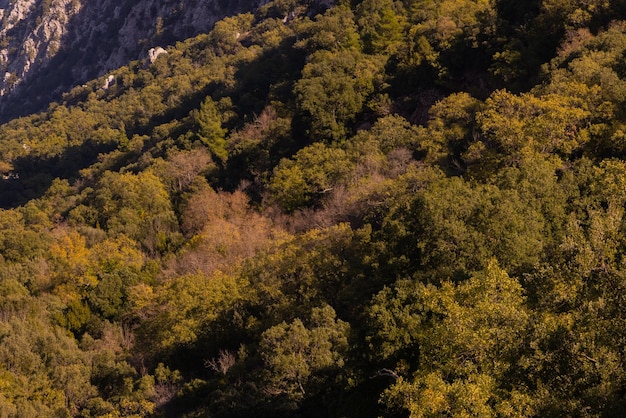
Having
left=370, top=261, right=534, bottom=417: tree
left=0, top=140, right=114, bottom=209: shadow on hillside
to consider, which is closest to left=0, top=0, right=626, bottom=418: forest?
left=370, top=261, right=534, bottom=417: tree

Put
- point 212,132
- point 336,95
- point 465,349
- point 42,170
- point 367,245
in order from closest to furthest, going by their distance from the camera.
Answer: point 465,349
point 367,245
point 336,95
point 212,132
point 42,170

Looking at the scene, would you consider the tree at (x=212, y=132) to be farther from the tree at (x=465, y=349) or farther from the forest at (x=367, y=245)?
the tree at (x=465, y=349)

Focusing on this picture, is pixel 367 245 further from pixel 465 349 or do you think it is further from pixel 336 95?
pixel 336 95

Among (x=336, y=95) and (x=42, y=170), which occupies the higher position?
(x=336, y=95)

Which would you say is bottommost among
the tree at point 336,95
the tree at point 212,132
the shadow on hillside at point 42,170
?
the shadow on hillside at point 42,170

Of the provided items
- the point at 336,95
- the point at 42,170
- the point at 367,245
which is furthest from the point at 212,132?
the point at 42,170

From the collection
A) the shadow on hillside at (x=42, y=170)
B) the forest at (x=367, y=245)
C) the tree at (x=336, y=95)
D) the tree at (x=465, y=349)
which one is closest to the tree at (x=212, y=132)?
the forest at (x=367, y=245)

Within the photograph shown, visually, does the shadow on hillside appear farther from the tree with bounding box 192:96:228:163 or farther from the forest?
the tree with bounding box 192:96:228:163

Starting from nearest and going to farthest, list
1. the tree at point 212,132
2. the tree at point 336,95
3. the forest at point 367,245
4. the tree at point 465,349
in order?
the tree at point 465,349 → the forest at point 367,245 → the tree at point 336,95 → the tree at point 212,132

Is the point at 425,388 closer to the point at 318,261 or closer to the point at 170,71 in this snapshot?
the point at 318,261
